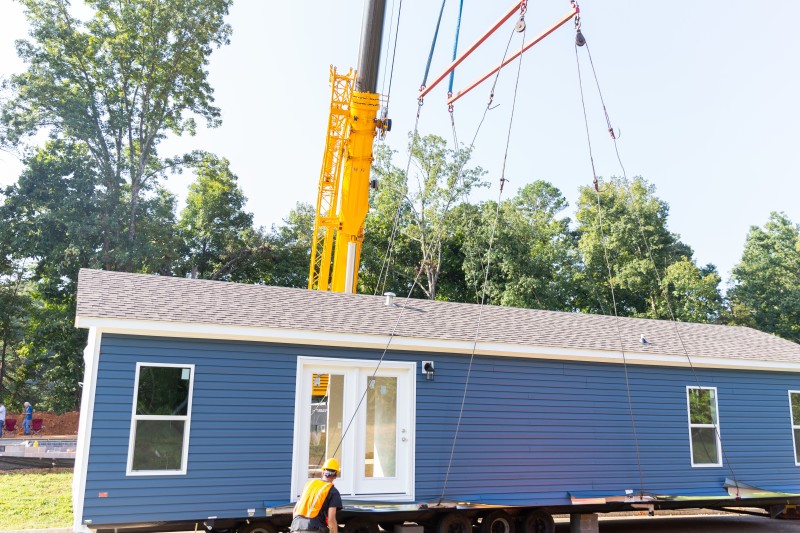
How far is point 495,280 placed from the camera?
1565 inches

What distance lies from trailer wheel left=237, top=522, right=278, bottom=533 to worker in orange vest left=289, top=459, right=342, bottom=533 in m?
2.74

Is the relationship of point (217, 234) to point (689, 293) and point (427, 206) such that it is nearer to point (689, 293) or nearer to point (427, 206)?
point (427, 206)

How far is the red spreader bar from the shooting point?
33.8ft

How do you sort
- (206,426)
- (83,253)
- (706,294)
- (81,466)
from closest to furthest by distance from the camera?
(81,466)
(206,426)
(83,253)
(706,294)

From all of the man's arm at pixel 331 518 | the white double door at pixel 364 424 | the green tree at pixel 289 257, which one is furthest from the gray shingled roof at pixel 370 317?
the green tree at pixel 289 257

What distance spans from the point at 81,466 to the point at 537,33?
9551mm

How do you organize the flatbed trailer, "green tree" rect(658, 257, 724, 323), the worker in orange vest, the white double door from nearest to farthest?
the worker in orange vest, the flatbed trailer, the white double door, "green tree" rect(658, 257, 724, 323)

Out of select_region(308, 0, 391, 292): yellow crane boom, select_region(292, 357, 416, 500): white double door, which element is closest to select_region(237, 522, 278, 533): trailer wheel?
select_region(292, 357, 416, 500): white double door

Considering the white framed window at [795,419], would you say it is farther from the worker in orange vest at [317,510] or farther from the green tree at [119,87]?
the green tree at [119,87]

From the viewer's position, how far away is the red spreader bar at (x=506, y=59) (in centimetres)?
1029

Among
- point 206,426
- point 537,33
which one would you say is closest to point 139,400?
point 206,426

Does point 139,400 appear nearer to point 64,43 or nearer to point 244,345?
point 244,345

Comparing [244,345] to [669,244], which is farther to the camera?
[669,244]

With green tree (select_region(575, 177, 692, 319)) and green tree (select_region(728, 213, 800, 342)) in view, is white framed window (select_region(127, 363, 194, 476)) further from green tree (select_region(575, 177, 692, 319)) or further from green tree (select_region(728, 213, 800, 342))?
green tree (select_region(728, 213, 800, 342))
